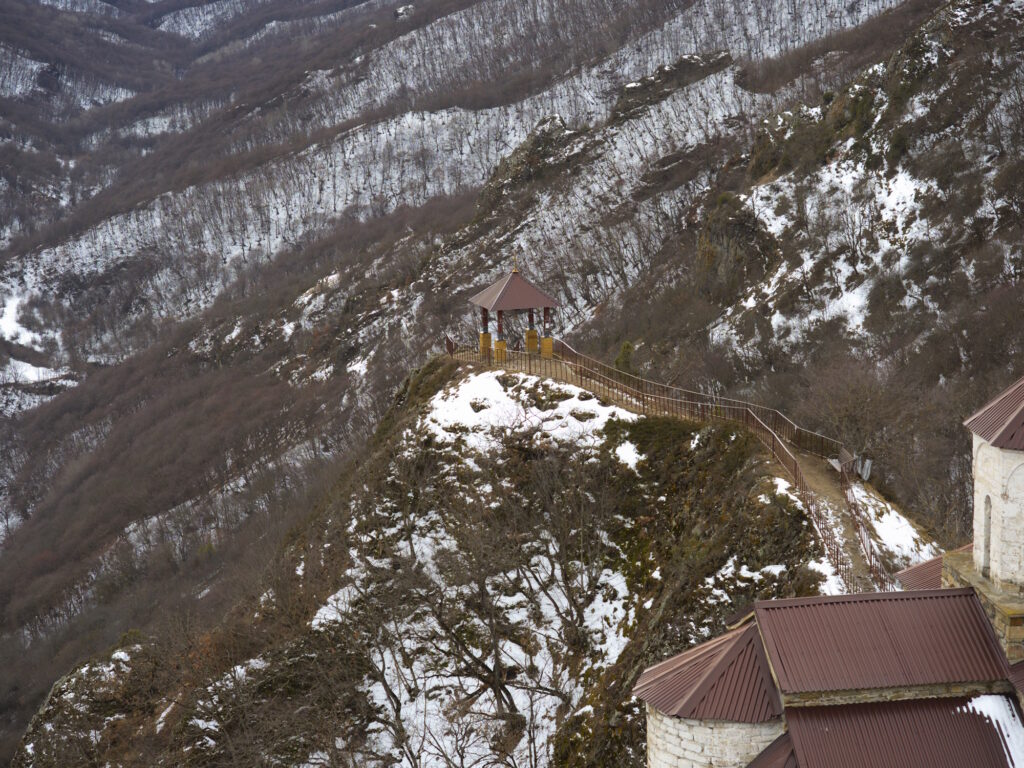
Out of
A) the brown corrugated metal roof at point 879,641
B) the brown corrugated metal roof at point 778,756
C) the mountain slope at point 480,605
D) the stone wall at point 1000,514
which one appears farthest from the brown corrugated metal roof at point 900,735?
the mountain slope at point 480,605

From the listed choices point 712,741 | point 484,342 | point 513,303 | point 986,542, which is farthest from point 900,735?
point 484,342

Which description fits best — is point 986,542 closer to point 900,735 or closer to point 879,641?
point 879,641

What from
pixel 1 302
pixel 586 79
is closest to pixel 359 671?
pixel 586 79

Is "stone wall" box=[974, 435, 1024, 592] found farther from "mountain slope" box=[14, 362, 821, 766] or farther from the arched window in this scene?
"mountain slope" box=[14, 362, 821, 766]

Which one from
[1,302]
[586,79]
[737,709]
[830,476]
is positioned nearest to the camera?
[737,709]

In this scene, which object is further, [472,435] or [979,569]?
[472,435]

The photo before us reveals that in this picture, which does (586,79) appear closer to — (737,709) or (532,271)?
(532,271)

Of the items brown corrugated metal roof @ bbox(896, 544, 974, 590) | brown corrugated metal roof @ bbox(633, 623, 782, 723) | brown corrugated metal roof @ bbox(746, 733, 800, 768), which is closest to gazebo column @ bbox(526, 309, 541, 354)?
brown corrugated metal roof @ bbox(896, 544, 974, 590)
